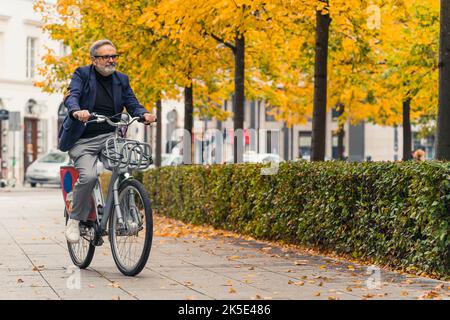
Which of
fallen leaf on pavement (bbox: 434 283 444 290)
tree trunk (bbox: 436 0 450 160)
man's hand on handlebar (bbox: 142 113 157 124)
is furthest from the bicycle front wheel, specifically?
tree trunk (bbox: 436 0 450 160)

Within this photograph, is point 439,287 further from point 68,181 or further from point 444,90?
point 68,181

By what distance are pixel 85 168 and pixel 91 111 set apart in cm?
54

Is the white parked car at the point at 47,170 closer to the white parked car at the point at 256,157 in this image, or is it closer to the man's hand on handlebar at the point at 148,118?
the white parked car at the point at 256,157

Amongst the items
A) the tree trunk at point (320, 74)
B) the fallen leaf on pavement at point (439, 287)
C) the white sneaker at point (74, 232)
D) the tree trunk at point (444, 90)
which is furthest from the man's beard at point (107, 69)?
the tree trunk at point (320, 74)

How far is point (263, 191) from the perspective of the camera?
14.3m

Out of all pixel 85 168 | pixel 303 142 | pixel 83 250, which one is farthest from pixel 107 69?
pixel 303 142

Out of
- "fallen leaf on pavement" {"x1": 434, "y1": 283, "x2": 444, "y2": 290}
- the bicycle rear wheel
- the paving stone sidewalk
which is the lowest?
the paving stone sidewalk

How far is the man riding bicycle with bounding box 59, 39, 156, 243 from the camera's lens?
9969mm

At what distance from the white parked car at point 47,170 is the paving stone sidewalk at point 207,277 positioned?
31.8m

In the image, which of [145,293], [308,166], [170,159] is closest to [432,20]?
[308,166]

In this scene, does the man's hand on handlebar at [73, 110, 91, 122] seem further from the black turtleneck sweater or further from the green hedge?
the green hedge

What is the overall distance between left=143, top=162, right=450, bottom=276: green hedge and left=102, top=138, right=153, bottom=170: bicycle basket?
2482 millimetres
